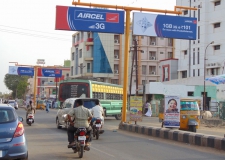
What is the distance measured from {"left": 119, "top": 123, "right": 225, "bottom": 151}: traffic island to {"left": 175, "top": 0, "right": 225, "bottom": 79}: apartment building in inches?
1529

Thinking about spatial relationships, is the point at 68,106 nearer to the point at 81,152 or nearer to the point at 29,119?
the point at 29,119

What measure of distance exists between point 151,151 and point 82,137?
3.12m

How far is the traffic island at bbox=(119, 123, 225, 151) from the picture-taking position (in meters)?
13.7

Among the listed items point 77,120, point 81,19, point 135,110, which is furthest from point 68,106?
point 77,120

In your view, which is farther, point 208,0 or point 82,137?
point 208,0

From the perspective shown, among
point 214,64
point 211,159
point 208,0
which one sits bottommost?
point 211,159

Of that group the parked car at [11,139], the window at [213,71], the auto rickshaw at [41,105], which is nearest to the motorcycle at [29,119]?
the parked car at [11,139]

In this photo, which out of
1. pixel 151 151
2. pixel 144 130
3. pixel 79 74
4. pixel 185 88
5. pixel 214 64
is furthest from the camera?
pixel 79 74

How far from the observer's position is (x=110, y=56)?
70750 millimetres

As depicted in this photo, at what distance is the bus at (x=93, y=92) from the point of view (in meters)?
30.8

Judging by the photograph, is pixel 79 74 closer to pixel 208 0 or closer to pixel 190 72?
pixel 190 72

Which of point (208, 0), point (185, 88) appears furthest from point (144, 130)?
point (208, 0)

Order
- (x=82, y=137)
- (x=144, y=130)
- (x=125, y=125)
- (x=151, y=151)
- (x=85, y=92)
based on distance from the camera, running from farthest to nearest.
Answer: (x=85, y=92), (x=125, y=125), (x=144, y=130), (x=151, y=151), (x=82, y=137)

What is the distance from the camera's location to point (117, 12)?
2064 cm
